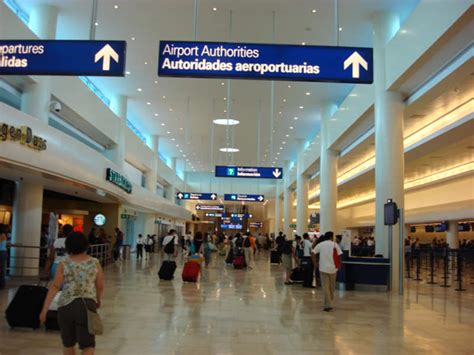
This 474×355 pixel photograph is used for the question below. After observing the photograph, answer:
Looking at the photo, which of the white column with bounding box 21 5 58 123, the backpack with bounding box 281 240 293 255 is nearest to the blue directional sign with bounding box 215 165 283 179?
the backpack with bounding box 281 240 293 255

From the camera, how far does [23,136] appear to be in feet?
38.8

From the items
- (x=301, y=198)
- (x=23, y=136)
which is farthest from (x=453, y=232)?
(x=23, y=136)

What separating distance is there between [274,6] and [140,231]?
80.3 ft

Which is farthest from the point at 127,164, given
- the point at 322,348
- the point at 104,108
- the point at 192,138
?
the point at 322,348

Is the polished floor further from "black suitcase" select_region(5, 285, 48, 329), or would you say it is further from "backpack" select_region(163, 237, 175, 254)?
"backpack" select_region(163, 237, 175, 254)

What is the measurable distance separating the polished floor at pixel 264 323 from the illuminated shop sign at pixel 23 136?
3.59m

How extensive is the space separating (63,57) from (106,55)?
706mm

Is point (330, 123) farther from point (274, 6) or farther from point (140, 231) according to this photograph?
point (140, 231)

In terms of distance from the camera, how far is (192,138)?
113ft

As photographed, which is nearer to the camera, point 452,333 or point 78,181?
point 452,333

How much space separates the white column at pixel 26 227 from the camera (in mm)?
15117

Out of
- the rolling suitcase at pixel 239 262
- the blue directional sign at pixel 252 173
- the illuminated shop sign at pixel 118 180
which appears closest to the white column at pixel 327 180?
the blue directional sign at pixel 252 173

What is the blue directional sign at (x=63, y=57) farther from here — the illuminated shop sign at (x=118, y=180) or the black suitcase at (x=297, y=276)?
the illuminated shop sign at (x=118, y=180)

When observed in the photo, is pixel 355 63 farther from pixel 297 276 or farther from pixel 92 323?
pixel 297 276
